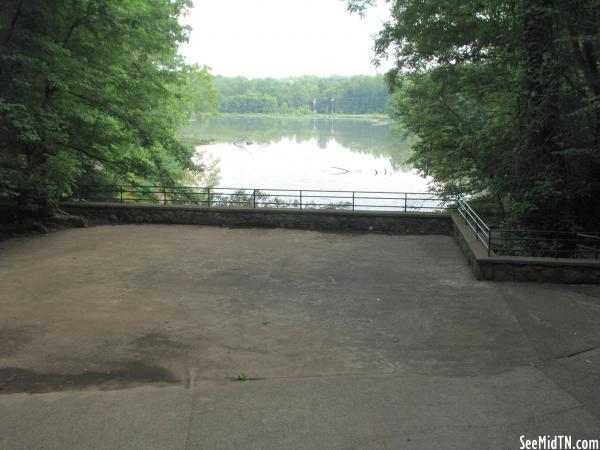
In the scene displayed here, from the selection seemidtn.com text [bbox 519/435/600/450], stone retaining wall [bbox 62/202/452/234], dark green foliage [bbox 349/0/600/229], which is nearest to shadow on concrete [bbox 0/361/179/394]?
seemidtn.com text [bbox 519/435/600/450]

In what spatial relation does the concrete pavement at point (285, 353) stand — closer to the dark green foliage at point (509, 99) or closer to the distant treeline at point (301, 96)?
the dark green foliage at point (509, 99)

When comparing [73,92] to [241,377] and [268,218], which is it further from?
[241,377]

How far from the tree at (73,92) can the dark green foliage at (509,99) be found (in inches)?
285

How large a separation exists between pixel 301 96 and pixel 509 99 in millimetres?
141765

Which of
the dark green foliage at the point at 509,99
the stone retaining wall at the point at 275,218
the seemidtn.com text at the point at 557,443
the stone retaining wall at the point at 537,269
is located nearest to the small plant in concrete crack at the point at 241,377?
the seemidtn.com text at the point at 557,443

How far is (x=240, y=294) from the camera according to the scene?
9.73 meters

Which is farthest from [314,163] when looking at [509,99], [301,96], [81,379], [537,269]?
[301,96]

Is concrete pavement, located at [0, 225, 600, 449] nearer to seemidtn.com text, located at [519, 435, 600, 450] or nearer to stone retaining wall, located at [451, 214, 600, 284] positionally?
seemidtn.com text, located at [519, 435, 600, 450]

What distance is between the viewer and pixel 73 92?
14.7 metres

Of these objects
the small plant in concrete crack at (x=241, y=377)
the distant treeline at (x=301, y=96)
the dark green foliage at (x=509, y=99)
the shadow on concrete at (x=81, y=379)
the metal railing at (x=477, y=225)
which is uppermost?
the distant treeline at (x=301, y=96)

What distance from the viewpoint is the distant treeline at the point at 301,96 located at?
13188 centimetres

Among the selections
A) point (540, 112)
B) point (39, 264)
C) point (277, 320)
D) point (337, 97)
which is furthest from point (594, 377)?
point (337, 97)

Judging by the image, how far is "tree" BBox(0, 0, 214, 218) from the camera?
509 inches

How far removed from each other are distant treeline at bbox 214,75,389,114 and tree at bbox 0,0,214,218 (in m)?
107
